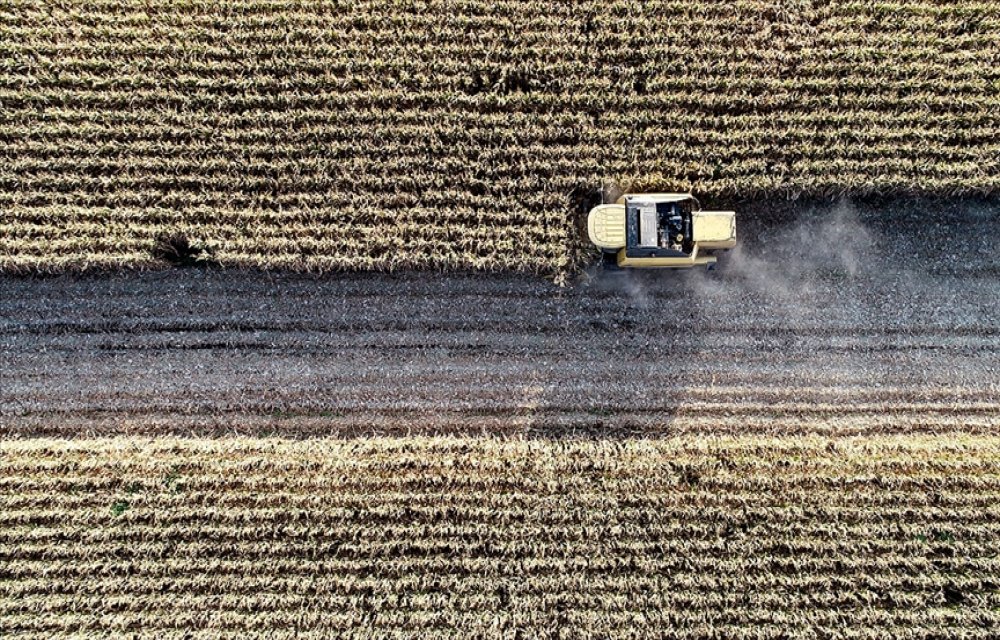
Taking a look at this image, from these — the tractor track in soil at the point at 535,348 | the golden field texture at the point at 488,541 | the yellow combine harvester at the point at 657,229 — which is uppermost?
the yellow combine harvester at the point at 657,229

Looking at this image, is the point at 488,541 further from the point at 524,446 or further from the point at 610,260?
the point at 610,260

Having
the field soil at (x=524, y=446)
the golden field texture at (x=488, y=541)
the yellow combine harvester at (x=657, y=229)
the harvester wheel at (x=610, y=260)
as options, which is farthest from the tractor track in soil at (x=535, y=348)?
the yellow combine harvester at (x=657, y=229)

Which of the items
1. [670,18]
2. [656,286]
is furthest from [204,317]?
[670,18]

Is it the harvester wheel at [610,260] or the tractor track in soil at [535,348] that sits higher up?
the harvester wheel at [610,260]

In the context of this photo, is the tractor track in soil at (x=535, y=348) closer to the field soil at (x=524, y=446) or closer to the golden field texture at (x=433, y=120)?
the field soil at (x=524, y=446)

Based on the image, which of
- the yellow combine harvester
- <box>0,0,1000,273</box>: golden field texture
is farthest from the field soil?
the yellow combine harvester

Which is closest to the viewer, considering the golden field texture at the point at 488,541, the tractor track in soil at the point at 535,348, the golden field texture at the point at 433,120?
the golden field texture at the point at 488,541
